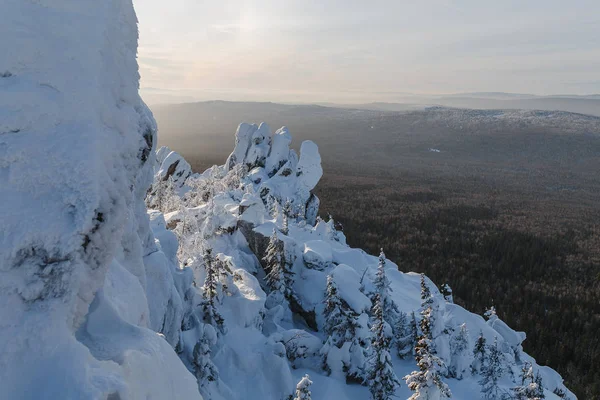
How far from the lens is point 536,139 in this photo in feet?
631

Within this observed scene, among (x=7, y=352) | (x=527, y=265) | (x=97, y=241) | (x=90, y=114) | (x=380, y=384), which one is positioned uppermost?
(x=90, y=114)

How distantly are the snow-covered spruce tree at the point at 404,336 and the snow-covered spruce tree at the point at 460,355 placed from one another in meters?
2.46

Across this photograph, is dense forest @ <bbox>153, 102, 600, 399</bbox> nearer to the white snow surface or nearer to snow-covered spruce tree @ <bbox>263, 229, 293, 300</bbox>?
snow-covered spruce tree @ <bbox>263, 229, 293, 300</bbox>

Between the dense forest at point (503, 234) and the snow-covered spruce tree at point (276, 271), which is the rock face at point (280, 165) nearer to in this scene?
the dense forest at point (503, 234)

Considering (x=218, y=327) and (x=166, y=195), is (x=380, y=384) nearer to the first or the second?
(x=218, y=327)

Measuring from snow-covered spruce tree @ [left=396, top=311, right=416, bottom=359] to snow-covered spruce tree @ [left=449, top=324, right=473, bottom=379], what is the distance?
2462 millimetres

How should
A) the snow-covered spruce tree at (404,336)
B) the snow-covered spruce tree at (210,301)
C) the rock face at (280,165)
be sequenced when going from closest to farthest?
the snow-covered spruce tree at (210,301) < the snow-covered spruce tree at (404,336) < the rock face at (280,165)

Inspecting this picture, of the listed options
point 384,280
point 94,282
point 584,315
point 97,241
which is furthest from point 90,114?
point 584,315

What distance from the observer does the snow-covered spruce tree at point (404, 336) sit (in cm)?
1877

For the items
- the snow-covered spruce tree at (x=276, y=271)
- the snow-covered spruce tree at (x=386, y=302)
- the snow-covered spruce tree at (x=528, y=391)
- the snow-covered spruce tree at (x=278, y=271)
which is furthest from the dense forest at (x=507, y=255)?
the snow-covered spruce tree at (x=276, y=271)

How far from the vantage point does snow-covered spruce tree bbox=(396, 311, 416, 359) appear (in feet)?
61.6

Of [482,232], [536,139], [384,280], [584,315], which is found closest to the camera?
[384,280]

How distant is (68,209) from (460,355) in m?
20.2

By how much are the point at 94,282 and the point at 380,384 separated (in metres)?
12.3
